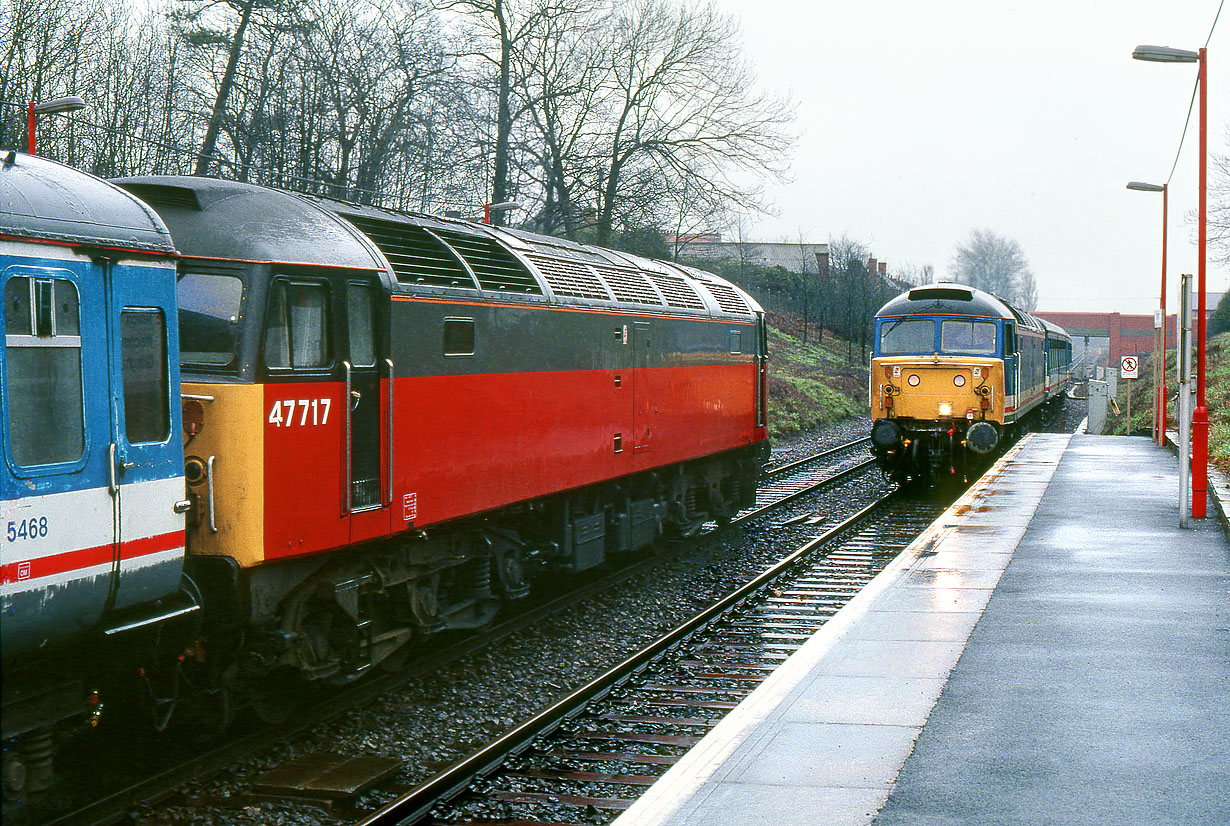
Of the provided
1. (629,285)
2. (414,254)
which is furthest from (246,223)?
(629,285)

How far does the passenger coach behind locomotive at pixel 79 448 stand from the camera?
17.6ft

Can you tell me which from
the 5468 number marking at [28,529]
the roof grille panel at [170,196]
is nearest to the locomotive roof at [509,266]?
the roof grille panel at [170,196]

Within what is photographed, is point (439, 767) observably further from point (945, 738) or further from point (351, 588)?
point (945, 738)

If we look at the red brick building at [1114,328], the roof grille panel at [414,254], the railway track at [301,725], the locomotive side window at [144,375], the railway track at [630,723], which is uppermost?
the red brick building at [1114,328]

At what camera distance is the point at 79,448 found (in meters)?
5.70

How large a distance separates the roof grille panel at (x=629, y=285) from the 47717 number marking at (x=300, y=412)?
17.0 feet

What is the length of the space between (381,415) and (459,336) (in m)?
1.22

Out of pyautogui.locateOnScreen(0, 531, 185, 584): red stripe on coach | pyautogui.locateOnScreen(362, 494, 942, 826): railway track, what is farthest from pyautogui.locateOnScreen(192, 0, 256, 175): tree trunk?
pyautogui.locateOnScreen(0, 531, 185, 584): red stripe on coach

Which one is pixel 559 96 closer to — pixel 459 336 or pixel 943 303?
pixel 943 303

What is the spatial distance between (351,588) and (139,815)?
2.06 metres

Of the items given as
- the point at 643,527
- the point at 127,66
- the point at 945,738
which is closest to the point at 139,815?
the point at 945,738

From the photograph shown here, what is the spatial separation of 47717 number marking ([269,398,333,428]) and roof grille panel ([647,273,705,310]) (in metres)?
6.82

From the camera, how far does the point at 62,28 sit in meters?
27.5

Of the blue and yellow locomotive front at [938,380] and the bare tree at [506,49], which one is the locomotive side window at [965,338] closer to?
the blue and yellow locomotive front at [938,380]
